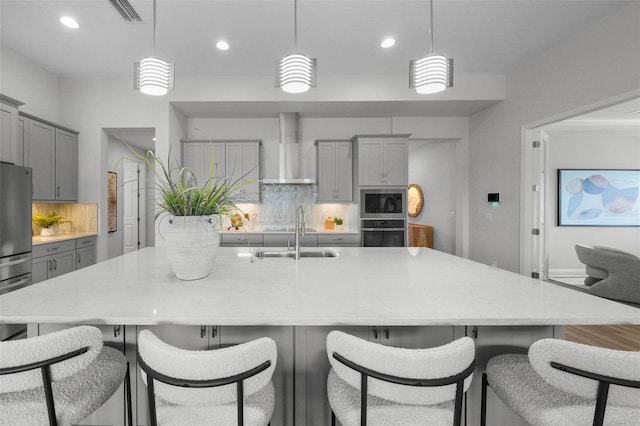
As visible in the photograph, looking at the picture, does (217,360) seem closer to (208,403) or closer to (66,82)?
(208,403)

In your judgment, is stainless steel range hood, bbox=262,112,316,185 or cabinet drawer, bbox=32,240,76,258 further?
stainless steel range hood, bbox=262,112,316,185

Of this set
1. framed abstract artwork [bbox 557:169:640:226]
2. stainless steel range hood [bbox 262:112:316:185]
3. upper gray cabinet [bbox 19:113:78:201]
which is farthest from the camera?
framed abstract artwork [bbox 557:169:640:226]

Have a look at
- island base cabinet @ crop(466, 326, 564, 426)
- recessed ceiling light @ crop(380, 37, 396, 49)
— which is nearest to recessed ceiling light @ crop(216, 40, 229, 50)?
recessed ceiling light @ crop(380, 37, 396, 49)

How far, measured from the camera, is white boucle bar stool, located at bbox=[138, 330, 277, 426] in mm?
914

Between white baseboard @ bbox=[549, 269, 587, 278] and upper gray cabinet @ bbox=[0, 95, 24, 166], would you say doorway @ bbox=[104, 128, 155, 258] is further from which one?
white baseboard @ bbox=[549, 269, 587, 278]

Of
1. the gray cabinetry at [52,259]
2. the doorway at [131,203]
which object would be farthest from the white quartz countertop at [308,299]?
the doorway at [131,203]

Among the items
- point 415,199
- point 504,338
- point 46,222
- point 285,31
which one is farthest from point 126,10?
point 415,199

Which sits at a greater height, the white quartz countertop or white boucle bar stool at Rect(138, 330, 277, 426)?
the white quartz countertop

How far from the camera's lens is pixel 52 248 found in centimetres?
361

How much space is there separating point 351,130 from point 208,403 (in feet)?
15.4

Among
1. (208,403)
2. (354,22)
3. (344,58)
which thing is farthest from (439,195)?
(208,403)

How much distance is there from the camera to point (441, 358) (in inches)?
35.7

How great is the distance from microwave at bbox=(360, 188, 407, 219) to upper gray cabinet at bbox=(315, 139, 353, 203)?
31 centimetres

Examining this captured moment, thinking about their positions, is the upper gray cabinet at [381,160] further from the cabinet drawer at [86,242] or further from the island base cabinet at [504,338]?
the cabinet drawer at [86,242]
